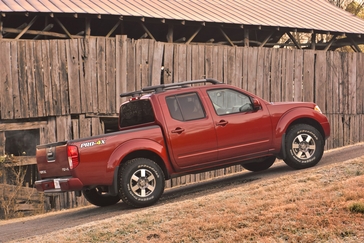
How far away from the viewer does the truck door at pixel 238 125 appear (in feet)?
36.3

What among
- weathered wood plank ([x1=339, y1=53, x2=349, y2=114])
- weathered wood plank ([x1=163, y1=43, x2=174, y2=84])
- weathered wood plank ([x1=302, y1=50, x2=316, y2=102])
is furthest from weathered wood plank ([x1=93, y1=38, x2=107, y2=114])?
weathered wood plank ([x1=339, y1=53, x2=349, y2=114])

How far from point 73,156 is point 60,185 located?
0.65m

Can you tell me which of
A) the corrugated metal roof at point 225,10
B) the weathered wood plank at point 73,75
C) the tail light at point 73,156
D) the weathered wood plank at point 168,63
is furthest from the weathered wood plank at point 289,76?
the tail light at point 73,156

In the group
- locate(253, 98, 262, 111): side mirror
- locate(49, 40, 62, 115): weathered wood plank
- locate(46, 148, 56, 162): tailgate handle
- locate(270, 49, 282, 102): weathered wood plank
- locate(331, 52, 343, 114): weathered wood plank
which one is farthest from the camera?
locate(331, 52, 343, 114): weathered wood plank

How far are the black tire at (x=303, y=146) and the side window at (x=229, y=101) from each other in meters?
1.04

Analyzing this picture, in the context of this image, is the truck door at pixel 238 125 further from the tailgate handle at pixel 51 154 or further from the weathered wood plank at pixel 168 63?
the weathered wood plank at pixel 168 63

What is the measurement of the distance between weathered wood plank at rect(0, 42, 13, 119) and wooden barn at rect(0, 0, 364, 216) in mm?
24

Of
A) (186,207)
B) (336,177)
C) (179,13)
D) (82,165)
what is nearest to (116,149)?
(82,165)

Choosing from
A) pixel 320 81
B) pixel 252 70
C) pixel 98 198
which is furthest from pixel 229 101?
pixel 320 81

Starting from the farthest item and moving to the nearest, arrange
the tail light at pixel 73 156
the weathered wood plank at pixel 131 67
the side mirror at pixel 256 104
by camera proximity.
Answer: the weathered wood plank at pixel 131 67 < the side mirror at pixel 256 104 < the tail light at pixel 73 156

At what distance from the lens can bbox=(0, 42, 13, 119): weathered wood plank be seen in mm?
15219

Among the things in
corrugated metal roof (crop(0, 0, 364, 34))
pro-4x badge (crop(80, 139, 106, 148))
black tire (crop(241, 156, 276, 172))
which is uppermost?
corrugated metal roof (crop(0, 0, 364, 34))

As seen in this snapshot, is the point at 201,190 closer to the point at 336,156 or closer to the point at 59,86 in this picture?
the point at 336,156

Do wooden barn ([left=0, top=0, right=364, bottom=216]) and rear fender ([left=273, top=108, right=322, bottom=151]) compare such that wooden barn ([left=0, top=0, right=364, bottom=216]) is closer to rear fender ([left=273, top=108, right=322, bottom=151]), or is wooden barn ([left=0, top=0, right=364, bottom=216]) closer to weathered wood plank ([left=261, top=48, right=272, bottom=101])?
weathered wood plank ([left=261, top=48, right=272, bottom=101])
